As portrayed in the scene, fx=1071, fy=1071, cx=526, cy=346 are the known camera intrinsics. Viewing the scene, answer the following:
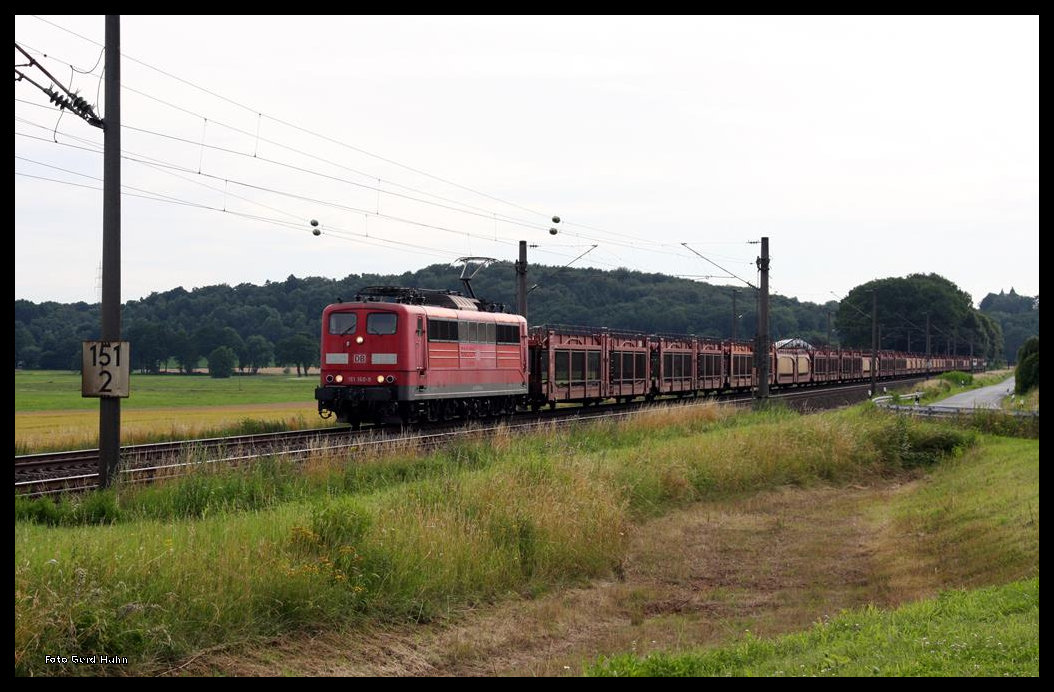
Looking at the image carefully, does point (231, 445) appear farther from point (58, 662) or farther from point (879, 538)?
point (58, 662)

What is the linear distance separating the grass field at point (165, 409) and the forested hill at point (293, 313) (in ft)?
8.15

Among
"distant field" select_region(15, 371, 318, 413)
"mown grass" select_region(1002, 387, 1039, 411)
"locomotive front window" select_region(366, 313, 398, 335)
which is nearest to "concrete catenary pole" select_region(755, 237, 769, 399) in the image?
"mown grass" select_region(1002, 387, 1039, 411)

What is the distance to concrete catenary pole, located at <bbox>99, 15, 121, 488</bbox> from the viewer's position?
50.9 feet

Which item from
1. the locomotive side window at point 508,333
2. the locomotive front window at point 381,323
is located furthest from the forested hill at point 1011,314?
the locomotive front window at point 381,323

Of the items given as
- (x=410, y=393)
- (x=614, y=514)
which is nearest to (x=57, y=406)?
(x=410, y=393)

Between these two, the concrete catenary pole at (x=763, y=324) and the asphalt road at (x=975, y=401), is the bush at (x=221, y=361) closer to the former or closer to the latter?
the concrete catenary pole at (x=763, y=324)

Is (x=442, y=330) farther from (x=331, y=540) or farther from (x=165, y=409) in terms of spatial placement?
(x=165, y=409)

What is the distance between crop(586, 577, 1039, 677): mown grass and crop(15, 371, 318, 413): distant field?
45379 mm

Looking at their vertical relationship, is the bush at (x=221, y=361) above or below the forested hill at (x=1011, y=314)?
below

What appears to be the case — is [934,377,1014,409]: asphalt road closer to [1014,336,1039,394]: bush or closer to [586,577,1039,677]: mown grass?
[1014,336,1039,394]: bush

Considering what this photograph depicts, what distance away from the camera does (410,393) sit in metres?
27.7

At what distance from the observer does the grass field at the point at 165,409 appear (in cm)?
2661
